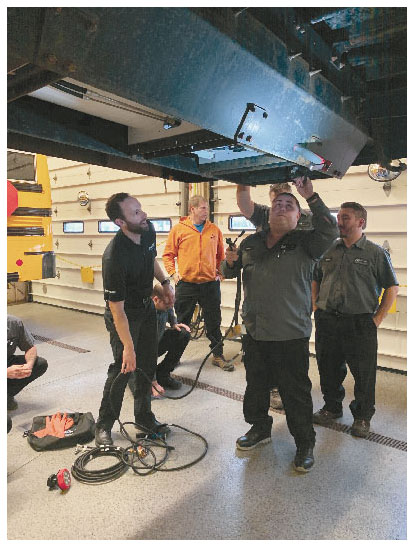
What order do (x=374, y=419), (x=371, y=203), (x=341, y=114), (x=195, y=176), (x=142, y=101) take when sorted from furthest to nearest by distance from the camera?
(x=371, y=203) < (x=374, y=419) < (x=195, y=176) < (x=341, y=114) < (x=142, y=101)

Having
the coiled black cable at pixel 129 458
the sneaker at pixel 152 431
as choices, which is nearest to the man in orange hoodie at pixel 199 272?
the sneaker at pixel 152 431

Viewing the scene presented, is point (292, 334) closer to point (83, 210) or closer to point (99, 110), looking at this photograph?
point (99, 110)

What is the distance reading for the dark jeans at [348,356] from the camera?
2.73 meters

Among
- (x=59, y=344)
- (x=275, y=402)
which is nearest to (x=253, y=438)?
(x=275, y=402)

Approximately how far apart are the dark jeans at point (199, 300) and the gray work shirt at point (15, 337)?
5.09 feet

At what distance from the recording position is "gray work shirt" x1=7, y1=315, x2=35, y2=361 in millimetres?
2975

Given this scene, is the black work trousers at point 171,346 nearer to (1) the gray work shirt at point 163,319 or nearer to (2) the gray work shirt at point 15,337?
(1) the gray work shirt at point 163,319

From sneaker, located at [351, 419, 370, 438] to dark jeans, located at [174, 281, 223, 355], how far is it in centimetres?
169

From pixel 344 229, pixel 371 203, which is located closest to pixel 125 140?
pixel 344 229

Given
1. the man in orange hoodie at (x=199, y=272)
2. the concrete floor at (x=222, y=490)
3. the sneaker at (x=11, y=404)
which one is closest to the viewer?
the concrete floor at (x=222, y=490)

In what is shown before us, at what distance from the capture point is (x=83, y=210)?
7.25 meters

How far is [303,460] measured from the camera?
2.33 m

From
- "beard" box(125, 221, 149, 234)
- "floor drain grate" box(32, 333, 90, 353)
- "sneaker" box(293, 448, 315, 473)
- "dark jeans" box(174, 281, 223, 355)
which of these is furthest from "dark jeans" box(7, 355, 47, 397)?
"sneaker" box(293, 448, 315, 473)

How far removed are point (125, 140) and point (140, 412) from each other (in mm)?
1936
